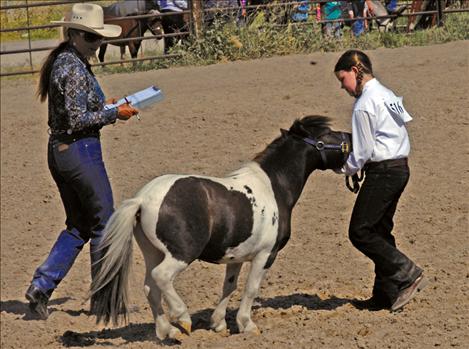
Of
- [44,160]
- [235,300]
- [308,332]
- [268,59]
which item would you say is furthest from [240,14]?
[308,332]

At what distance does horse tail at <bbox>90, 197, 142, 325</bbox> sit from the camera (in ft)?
19.8

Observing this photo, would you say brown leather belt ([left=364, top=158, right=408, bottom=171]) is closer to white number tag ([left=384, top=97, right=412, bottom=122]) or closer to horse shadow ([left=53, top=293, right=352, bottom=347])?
white number tag ([left=384, top=97, right=412, bottom=122])

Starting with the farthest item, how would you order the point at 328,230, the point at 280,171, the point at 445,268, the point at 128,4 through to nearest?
the point at 128,4 → the point at 328,230 → the point at 445,268 → the point at 280,171

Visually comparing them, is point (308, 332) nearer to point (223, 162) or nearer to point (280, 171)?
point (280, 171)

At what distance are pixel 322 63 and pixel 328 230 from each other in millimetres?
5689

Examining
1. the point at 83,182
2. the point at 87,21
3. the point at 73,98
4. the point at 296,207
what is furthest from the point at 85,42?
the point at 296,207

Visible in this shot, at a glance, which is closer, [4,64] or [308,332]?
[308,332]

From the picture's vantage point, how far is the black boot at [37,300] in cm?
708

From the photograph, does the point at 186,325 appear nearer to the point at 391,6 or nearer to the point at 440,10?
the point at 440,10

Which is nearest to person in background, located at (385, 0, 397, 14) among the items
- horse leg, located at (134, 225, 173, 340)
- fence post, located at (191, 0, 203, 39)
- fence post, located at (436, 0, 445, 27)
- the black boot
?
fence post, located at (436, 0, 445, 27)

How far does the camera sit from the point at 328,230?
28.7ft

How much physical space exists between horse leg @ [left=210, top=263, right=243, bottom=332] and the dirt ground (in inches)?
3.4

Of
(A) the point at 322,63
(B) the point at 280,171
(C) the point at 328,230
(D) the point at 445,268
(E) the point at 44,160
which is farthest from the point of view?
(A) the point at 322,63

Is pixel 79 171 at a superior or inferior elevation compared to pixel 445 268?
superior
